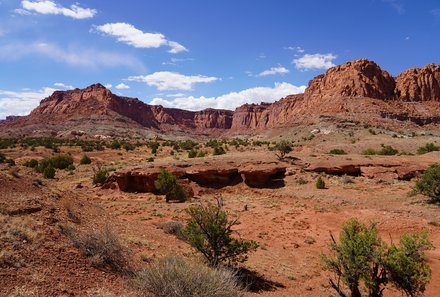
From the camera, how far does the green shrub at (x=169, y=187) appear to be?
24.6 metres

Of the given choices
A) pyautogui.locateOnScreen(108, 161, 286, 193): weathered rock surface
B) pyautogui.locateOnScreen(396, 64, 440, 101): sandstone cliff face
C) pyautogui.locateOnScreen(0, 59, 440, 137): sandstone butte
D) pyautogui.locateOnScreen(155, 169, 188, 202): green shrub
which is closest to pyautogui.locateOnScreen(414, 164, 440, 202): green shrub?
pyautogui.locateOnScreen(108, 161, 286, 193): weathered rock surface

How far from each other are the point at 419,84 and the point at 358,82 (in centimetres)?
2022

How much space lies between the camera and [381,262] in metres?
7.96

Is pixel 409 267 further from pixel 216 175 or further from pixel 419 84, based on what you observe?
pixel 419 84

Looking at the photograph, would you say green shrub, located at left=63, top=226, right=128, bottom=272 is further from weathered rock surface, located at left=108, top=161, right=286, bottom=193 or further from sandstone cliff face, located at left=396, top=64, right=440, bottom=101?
sandstone cliff face, located at left=396, top=64, right=440, bottom=101

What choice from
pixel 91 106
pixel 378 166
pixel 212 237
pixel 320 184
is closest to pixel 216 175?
pixel 320 184

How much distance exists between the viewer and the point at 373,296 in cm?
808

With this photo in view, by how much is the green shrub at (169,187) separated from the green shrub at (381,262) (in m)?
16.5

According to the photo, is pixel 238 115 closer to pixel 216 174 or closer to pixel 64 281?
pixel 216 174

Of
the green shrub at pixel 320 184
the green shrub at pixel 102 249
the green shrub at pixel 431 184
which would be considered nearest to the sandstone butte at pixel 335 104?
the green shrub at pixel 320 184

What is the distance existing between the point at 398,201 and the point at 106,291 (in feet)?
62.5

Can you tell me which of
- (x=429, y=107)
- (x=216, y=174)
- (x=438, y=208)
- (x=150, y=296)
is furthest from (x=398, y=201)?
(x=429, y=107)

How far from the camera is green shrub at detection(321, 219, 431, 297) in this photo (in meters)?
7.68

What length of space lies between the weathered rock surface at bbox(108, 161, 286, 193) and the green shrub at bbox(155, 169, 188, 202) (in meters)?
2.11
